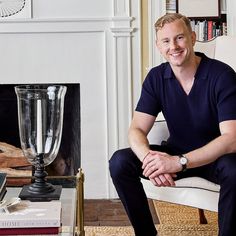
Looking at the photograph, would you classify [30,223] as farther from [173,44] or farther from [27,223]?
[173,44]

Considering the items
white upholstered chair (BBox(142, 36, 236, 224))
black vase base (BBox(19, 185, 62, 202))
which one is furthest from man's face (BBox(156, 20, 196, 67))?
black vase base (BBox(19, 185, 62, 202))

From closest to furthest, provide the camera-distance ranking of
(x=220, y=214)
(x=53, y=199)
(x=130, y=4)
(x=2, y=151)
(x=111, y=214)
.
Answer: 1. (x=53, y=199)
2. (x=220, y=214)
3. (x=111, y=214)
4. (x=130, y=4)
5. (x=2, y=151)

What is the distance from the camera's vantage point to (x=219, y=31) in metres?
3.37

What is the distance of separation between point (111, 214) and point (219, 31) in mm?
1383

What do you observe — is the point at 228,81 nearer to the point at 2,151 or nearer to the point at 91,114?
the point at 91,114

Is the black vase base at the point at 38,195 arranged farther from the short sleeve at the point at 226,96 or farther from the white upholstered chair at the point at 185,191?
the short sleeve at the point at 226,96

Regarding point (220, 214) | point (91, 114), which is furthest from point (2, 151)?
point (220, 214)

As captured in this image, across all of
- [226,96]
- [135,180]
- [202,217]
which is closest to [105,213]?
[202,217]

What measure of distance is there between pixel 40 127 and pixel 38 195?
0.24m

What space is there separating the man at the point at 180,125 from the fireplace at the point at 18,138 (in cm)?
114

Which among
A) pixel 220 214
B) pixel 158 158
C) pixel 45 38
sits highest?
pixel 45 38

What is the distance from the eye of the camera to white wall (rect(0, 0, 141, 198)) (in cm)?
318

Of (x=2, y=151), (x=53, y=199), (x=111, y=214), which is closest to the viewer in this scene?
(x=53, y=199)

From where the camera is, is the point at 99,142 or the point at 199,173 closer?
the point at 199,173
